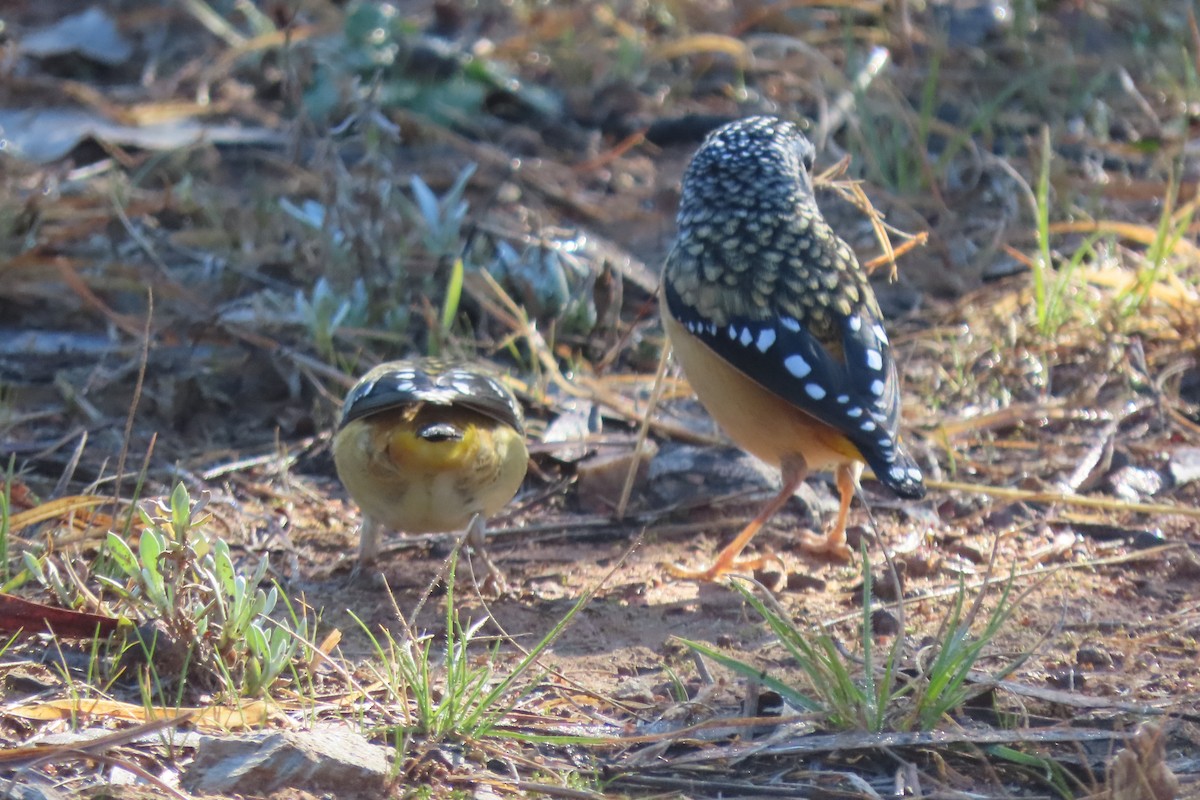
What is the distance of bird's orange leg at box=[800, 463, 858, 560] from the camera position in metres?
4.55

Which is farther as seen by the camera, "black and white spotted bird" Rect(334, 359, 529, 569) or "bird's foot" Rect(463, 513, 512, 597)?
"bird's foot" Rect(463, 513, 512, 597)

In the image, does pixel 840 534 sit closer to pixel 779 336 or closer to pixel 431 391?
pixel 779 336

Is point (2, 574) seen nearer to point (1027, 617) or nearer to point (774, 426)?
point (774, 426)

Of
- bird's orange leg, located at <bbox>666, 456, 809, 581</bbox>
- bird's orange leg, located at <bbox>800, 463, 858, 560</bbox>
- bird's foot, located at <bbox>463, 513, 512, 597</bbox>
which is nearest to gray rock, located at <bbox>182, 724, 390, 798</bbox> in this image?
bird's foot, located at <bbox>463, 513, 512, 597</bbox>

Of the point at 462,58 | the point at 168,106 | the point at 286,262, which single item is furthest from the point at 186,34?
the point at 286,262

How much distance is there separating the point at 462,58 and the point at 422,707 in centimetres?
552

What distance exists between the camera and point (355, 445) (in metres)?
4.27

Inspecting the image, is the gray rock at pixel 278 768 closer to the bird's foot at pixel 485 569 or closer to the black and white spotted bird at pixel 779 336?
the bird's foot at pixel 485 569

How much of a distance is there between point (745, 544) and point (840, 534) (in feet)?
1.01

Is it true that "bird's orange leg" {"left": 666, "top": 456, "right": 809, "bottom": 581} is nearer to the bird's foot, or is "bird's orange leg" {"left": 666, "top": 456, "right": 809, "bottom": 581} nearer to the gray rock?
the bird's foot

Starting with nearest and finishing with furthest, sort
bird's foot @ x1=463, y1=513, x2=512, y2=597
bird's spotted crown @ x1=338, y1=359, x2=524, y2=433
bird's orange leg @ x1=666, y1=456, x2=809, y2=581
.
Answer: bird's spotted crown @ x1=338, y1=359, x2=524, y2=433, bird's foot @ x1=463, y1=513, x2=512, y2=597, bird's orange leg @ x1=666, y1=456, x2=809, y2=581

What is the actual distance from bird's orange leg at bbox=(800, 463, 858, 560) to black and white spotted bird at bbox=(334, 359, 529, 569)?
98cm

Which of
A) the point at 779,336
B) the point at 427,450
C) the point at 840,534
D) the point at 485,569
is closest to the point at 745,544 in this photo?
the point at 840,534

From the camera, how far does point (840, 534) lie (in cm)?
455
